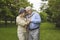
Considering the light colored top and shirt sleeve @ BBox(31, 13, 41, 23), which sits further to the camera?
the light colored top

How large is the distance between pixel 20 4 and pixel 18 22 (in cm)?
3550

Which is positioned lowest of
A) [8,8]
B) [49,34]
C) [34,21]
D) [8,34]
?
[8,8]

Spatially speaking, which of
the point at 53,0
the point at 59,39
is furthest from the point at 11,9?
the point at 59,39

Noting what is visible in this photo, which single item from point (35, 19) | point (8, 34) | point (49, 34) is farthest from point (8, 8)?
point (35, 19)

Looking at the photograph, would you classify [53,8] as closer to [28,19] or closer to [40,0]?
[28,19]

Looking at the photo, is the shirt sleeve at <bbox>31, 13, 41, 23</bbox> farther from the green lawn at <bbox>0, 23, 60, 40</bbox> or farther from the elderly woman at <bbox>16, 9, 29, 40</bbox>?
the green lawn at <bbox>0, 23, 60, 40</bbox>

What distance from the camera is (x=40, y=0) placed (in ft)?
289

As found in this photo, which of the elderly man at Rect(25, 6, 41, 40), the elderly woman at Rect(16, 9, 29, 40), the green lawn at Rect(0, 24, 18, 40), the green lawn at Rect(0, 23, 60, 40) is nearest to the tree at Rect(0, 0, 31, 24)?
the green lawn at Rect(0, 23, 60, 40)

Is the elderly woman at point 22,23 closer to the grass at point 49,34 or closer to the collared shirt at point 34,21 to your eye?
the collared shirt at point 34,21

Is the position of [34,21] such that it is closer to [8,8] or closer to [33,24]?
[33,24]

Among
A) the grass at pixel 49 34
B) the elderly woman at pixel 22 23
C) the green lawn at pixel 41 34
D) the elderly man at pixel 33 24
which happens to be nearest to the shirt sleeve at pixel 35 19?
the elderly man at pixel 33 24

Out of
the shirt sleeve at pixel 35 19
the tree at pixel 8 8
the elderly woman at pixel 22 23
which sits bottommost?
the tree at pixel 8 8

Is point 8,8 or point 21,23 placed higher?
point 21,23

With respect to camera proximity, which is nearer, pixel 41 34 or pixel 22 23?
pixel 22 23
